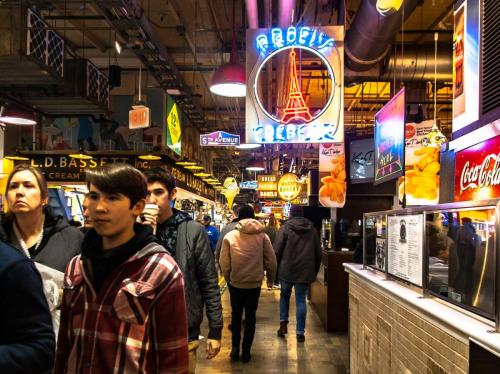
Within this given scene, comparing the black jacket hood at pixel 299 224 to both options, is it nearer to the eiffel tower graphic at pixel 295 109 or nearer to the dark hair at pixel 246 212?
the dark hair at pixel 246 212

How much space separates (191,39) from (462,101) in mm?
7712

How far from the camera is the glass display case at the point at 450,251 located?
7.84ft

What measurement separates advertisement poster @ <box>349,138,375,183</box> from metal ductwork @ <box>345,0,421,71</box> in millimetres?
2645

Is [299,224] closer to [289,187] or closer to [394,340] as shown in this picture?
[394,340]

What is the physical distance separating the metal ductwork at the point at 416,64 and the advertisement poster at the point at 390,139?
4.15 m

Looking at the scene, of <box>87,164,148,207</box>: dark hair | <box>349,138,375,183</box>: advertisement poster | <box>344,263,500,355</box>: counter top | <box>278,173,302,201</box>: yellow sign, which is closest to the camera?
<box>87,164,148,207</box>: dark hair

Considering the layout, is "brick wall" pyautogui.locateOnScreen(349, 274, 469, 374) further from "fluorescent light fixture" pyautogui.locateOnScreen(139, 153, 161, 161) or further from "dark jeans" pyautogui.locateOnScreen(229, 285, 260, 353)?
"fluorescent light fixture" pyautogui.locateOnScreen(139, 153, 161, 161)

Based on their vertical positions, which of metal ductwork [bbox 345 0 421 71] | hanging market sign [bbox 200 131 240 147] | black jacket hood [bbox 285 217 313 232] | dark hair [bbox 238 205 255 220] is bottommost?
black jacket hood [bbox 285 217 313 232]

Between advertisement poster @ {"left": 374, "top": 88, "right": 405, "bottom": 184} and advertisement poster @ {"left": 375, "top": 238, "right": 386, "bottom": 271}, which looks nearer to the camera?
advertisement poster @ {"left": 375, "top": 238, "right": 386, "bottom": 271}

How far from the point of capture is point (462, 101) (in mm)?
5383

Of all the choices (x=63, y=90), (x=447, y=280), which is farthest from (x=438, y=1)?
(x=447, y=280)

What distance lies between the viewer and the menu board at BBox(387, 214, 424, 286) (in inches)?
132

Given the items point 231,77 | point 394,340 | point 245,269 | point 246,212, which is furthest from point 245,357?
point 231,77

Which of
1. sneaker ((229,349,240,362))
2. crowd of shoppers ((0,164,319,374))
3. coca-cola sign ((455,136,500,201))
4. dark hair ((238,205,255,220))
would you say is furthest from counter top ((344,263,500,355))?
sneaker ((229,349,240,362))
